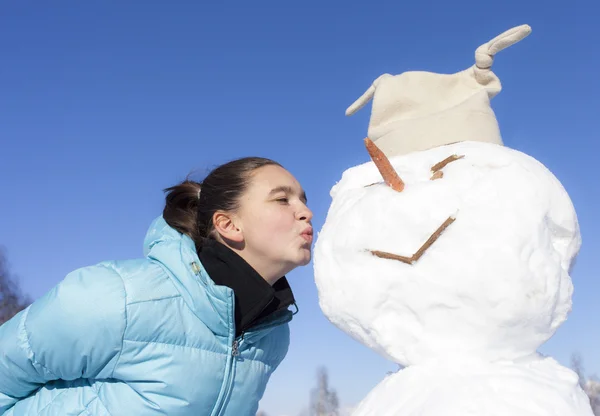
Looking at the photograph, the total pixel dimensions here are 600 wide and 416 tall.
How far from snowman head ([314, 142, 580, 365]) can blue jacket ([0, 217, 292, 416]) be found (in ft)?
2.10

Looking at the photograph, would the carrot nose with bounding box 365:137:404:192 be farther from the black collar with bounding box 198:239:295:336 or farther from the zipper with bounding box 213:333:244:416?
the zipper with bounding box 213:333:244:416

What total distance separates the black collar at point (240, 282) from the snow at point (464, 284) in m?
0.55

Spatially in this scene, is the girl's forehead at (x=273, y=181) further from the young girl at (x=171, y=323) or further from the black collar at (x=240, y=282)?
the black collar at (x=240, y=282)

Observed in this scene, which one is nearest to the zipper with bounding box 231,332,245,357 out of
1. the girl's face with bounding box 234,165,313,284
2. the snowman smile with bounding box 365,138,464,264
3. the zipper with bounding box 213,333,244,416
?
the zipper with bounding box 213,333,244,416

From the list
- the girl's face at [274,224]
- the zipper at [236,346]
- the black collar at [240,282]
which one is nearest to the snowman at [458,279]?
the girl's face at [274,224]

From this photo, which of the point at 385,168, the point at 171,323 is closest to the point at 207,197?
the point at 171,323

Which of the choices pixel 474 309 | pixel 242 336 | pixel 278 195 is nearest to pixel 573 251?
pixel 474 309

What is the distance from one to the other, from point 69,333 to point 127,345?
0.20 metres

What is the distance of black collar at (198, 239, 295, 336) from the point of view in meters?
2.07

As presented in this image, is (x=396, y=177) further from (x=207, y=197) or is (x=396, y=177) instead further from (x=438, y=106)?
(x=207, y=197)

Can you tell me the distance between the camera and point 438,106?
1860mm

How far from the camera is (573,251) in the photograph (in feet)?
5.13

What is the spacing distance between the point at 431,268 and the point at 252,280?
87cm

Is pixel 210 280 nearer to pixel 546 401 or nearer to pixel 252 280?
pixel 252 280
